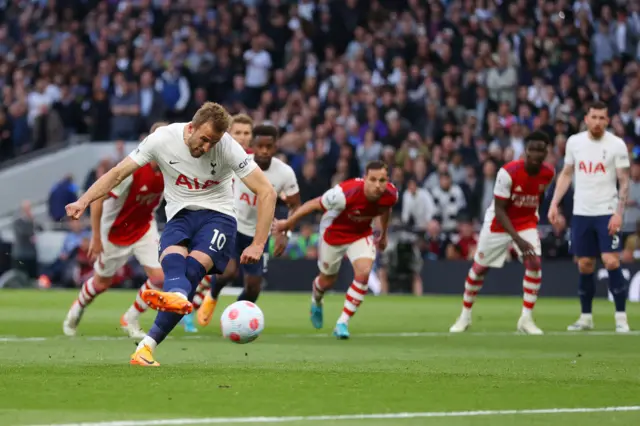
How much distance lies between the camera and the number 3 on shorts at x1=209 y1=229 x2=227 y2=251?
10719 mm

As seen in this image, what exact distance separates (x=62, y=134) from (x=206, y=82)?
421cm

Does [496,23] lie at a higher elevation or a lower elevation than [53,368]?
higher

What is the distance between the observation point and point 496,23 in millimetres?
28469

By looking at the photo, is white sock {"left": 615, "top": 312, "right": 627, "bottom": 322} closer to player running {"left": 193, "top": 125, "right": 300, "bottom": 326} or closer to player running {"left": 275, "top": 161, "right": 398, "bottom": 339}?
player running {"left": 275, "top": 161, "right": 398, "bottom": 339}

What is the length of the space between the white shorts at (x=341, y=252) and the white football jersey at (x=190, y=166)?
4.39m

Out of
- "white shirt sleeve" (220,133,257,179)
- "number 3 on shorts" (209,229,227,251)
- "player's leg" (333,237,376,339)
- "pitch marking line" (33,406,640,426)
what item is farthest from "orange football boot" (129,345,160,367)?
"player's leg" (333,237,376,339)

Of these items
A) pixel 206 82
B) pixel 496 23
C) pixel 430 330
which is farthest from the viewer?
pixel 206 82

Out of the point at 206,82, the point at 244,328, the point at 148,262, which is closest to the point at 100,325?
the point at 148,262

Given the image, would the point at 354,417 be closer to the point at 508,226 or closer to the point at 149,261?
the point at 149,261

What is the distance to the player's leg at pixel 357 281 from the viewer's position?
1462cm

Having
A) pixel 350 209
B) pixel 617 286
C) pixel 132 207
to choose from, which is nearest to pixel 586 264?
pixel 617 286

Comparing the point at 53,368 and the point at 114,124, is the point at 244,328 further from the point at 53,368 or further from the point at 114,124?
the point at 114,124

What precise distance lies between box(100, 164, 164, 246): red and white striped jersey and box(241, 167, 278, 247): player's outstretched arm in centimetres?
385

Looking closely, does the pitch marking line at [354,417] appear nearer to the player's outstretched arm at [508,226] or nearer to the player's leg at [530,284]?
the player's outstretched arm at [508,226]
